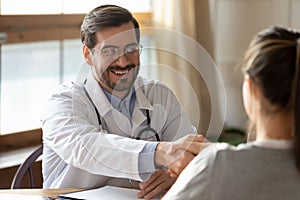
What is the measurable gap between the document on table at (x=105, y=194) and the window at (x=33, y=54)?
53.7 inches

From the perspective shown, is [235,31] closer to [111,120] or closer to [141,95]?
[141,95]

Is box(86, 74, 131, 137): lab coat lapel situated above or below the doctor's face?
below

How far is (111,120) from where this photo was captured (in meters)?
2.11

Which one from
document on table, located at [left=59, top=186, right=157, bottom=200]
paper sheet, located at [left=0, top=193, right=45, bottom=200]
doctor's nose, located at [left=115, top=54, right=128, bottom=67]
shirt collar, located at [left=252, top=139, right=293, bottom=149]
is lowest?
paper sheet, located at [left=0, top=193, right=45, bottom=200]

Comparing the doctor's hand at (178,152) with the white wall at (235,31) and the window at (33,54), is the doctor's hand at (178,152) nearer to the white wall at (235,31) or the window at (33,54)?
the window at (33,54)

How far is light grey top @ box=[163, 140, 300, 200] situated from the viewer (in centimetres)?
125

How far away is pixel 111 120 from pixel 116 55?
221 millimetres

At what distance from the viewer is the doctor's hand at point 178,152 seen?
174cm

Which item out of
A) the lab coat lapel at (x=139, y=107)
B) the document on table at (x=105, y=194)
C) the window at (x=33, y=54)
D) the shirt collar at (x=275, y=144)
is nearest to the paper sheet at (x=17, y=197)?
the document on table at (x=105, y=194)

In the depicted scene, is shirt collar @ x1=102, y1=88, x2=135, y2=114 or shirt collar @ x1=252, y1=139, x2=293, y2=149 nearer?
shirt collar @ x1=252, y1=139, x2=293, y2=149

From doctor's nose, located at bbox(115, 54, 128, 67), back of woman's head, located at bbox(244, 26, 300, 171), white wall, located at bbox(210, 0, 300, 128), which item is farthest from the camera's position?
white wall, located at bbox(210, 0, 300, 128)

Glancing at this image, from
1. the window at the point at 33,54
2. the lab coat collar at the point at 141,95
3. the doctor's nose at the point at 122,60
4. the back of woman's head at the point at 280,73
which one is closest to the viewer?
the back of woman's head at the point at 280,73

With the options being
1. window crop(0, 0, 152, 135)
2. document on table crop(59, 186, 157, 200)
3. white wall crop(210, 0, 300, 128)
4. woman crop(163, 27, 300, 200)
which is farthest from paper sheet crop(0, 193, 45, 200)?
white wall crop(210, 0, 300, 128)

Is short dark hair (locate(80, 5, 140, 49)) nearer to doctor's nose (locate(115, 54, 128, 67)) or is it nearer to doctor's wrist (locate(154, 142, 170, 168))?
doctor's nose (locate(115, 54, 128, 67))
